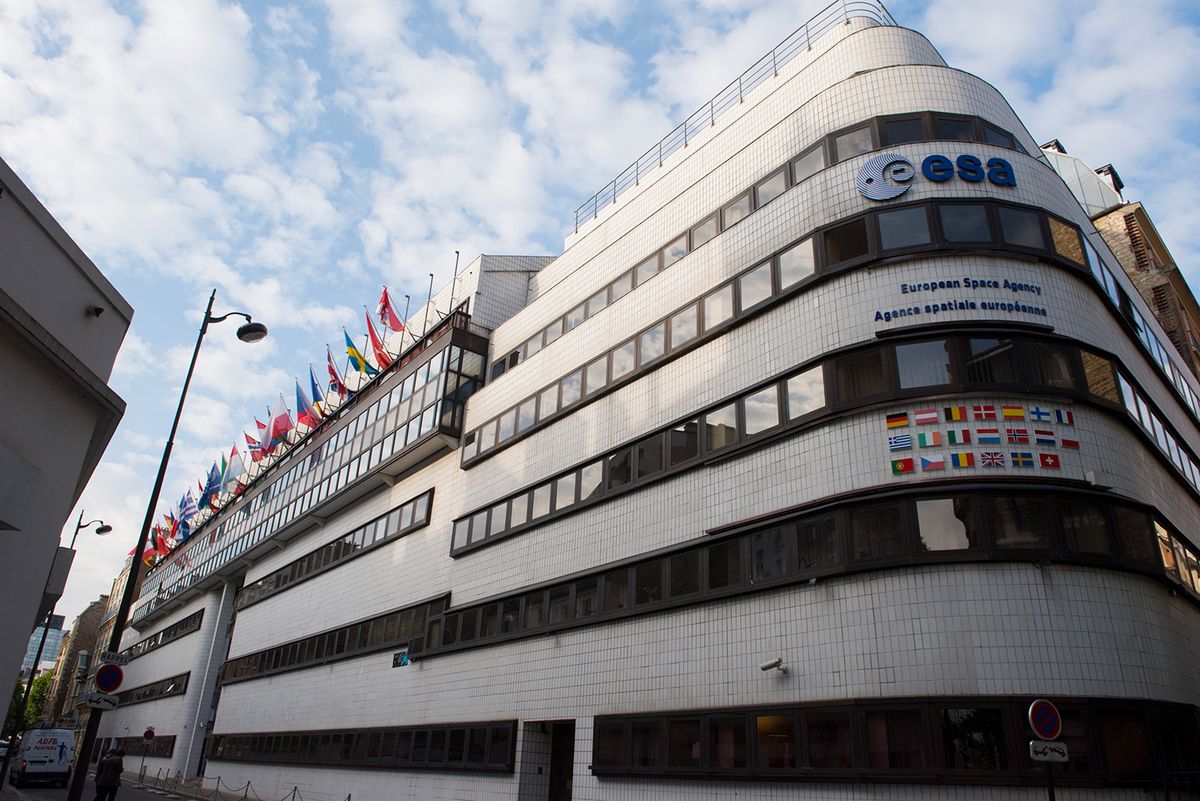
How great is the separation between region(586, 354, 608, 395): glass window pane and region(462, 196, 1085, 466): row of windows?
0.38 feet

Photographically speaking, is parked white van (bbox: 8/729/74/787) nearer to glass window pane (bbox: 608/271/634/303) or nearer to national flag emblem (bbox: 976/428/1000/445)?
glass window pane (bbox: 608/271/634/303)

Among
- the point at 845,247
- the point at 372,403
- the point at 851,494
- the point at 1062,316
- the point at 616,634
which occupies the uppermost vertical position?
the point at 372,403

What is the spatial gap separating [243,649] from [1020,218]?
4682cm

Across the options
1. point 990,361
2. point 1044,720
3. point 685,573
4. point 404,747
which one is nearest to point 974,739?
point 1044,720

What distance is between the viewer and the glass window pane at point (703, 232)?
2332 centimetres

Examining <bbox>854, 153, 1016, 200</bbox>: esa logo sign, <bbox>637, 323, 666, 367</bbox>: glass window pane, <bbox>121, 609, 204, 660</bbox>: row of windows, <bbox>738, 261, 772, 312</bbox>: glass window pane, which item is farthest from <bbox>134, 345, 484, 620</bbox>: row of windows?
<bbox>854, 153, 1016, 200</bbox>: esa logo sign

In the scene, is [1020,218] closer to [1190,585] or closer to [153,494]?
[1190,585]

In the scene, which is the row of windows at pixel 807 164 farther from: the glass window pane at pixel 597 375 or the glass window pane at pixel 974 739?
the glass window pane at pixel 974 739

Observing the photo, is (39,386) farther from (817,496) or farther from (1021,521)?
(1021,521)

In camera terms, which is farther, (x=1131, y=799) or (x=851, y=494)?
(x=851, y=494)

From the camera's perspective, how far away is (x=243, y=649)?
4800 cm

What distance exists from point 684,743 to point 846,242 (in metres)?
11.8

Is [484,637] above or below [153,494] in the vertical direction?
below

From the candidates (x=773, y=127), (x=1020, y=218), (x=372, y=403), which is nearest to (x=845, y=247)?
(x=1020, y=218)
